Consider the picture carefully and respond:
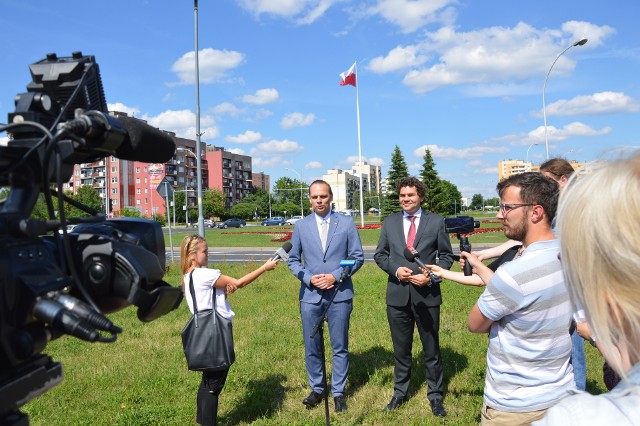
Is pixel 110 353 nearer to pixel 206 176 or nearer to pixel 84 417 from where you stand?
pixel 84 417

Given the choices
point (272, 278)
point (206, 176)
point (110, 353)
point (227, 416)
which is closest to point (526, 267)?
point (227, 416)

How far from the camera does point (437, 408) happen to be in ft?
15.6

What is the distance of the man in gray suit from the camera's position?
194 inches

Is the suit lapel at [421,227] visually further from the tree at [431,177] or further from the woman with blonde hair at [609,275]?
the tree at [431,177]

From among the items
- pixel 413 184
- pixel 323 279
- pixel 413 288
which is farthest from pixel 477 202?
pixel 323 279

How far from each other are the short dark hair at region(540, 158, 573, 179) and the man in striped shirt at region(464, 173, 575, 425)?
5.21 feet

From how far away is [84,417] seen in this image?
475 cm

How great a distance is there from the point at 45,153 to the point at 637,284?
4.84 feet

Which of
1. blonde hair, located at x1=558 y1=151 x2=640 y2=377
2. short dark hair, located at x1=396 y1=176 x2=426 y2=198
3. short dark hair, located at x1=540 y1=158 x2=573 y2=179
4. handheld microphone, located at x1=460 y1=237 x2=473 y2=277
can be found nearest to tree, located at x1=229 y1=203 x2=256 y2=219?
short dark hair, located at x1=396 y1=176 x2=426 y2=198

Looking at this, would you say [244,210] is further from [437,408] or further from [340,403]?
[437,408]

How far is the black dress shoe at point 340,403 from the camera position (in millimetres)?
4902

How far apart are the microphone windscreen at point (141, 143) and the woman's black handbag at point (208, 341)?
2430 mm

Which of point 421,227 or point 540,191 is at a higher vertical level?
point 540,191

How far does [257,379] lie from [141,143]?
444 cm
